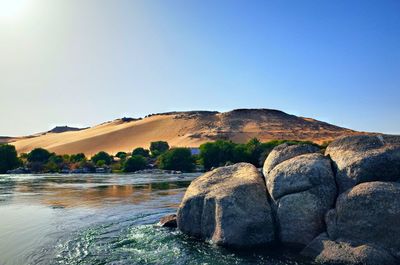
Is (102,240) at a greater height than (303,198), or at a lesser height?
lesser

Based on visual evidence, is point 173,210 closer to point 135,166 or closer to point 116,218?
point 116,218

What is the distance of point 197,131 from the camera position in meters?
165

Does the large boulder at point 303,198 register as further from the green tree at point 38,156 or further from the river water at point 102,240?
the green tree at point 38,156

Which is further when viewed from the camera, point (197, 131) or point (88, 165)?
point (197, 131)

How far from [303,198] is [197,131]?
494 ft

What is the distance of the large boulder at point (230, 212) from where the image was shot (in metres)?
15.0

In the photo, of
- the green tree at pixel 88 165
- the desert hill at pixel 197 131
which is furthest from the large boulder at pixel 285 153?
the desert hill at pixel 197 131

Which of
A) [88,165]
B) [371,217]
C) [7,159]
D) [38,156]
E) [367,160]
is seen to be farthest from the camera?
[38,156]

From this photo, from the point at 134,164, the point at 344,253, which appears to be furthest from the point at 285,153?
the point at 134,164

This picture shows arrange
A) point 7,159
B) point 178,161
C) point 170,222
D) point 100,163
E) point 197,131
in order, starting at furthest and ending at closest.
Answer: point 197,131 → point 100,163 → point 7,159 → point 178,161 → point 170,222

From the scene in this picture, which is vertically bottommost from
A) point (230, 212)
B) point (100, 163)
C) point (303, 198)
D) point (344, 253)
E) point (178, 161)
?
point (344, 253)

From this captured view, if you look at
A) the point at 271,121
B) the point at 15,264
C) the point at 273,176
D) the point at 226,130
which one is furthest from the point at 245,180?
the point at 271,121

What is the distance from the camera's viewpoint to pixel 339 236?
13.6 metres

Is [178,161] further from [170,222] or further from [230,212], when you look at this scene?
[230,212]
